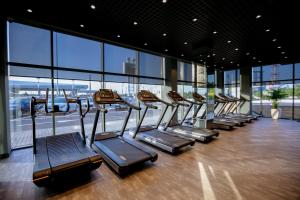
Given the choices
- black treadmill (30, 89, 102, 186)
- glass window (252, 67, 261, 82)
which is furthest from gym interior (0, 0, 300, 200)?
glass window (252, 67, 261, 82)

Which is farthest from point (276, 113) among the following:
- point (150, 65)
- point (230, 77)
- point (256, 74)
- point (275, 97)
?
point (150, 65)

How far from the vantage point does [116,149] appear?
12.3ft

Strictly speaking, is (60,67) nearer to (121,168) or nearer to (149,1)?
(149,1)

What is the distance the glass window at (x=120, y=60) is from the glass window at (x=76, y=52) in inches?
14.1

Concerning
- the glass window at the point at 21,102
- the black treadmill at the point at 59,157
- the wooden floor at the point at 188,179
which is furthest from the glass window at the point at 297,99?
the glass window at the point at 21,102

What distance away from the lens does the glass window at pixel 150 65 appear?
756 cm

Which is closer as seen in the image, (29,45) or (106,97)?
(106,97)

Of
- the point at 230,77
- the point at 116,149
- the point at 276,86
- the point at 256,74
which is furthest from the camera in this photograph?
the point at 230,77

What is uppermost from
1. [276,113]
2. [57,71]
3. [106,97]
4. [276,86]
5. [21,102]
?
[57,71]

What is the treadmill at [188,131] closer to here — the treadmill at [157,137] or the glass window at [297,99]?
the treadmill at [157,137]

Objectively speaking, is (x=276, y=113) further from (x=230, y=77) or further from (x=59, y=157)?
(x=59, y=157)

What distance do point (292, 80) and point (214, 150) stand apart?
9.39m

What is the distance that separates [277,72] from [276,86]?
3.23 ft

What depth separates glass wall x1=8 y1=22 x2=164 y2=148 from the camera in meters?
4.49
